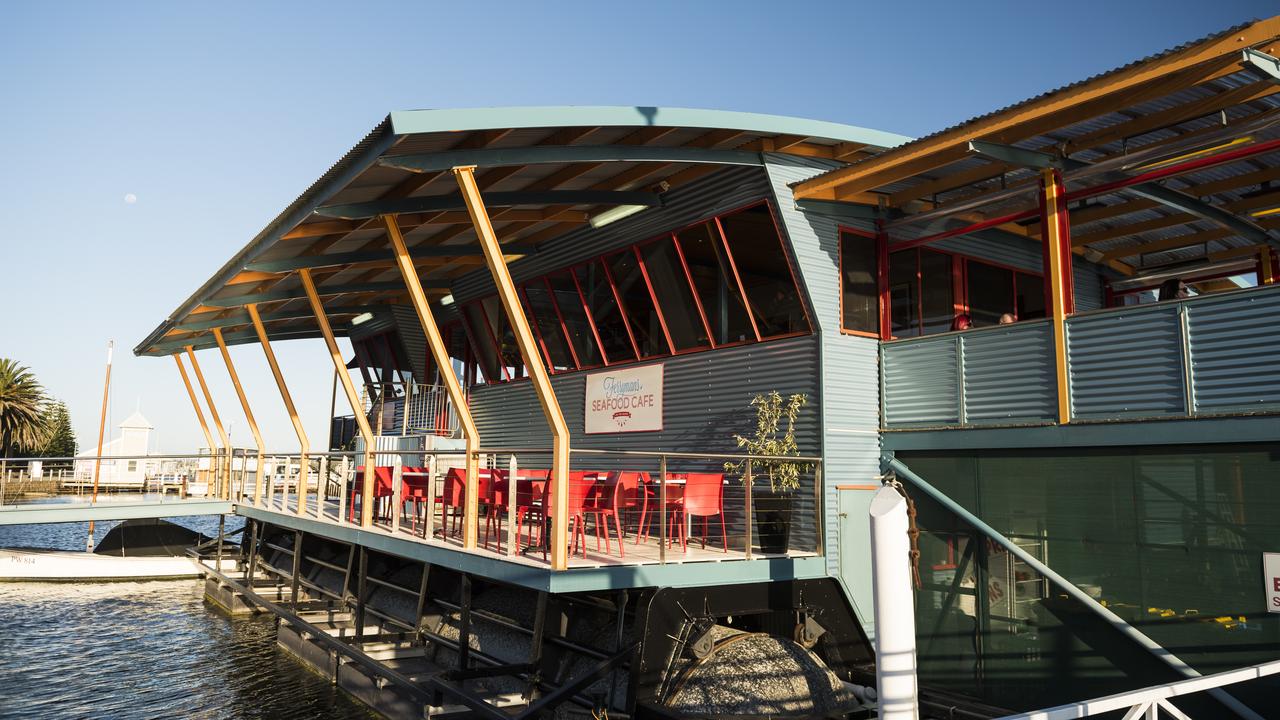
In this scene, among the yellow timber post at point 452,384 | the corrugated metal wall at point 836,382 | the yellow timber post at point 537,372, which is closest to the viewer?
the yellow timber post at point 537,372

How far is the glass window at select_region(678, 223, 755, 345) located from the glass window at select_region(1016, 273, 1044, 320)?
14.5ft

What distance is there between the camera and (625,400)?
44.2 feet

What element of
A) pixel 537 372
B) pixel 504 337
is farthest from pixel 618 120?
pixel 504 337

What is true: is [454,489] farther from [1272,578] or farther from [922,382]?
[1272,578]

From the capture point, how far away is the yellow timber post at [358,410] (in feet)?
40.3

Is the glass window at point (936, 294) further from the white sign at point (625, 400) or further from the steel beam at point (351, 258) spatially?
the steel beam at point (351, 258)

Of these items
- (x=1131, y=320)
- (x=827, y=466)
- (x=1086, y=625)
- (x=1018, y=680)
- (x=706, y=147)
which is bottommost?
(x=1018, y=680)

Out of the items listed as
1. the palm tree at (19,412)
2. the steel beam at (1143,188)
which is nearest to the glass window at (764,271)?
the steel beam at (1143,188)

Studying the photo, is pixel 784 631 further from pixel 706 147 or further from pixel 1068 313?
pixel 706 147

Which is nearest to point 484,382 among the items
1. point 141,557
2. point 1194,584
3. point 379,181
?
point 379,181

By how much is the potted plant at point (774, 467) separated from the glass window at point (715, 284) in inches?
42.7

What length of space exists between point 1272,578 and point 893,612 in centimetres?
508

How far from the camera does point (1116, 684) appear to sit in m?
8.66

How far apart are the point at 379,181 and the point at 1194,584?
9130mm
